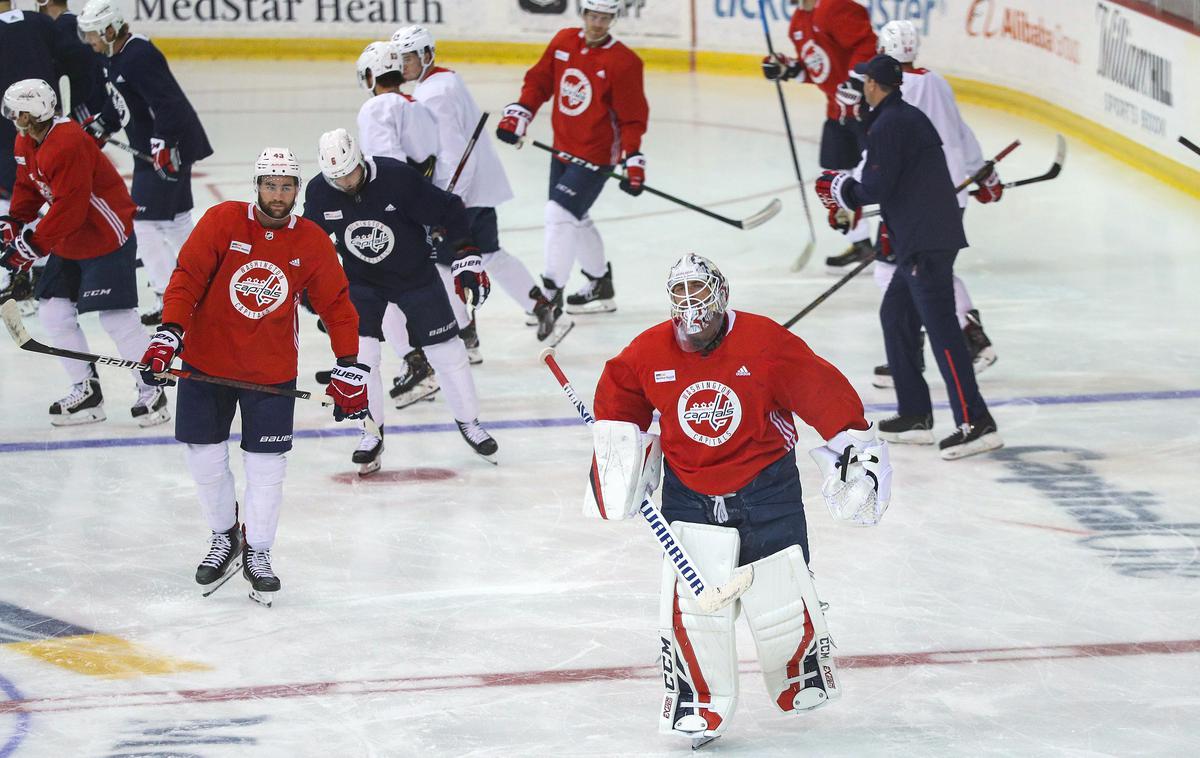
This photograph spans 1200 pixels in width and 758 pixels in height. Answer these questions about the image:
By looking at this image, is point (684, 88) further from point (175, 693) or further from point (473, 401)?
point (175, 693)

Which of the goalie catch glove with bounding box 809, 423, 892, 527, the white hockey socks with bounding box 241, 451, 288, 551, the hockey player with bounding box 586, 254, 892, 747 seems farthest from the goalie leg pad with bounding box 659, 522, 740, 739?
the white hockey socks with bounding box 241, 451, 288, 551

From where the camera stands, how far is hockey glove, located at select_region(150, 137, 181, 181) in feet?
21.1

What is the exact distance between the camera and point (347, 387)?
4324mm

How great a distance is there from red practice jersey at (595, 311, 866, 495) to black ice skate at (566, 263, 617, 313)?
3955mm

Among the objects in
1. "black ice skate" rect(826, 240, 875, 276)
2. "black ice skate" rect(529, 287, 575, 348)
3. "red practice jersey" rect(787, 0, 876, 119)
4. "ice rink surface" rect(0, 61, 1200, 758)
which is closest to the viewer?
"ice rink surface" rect(0, 61, 1200, 758)

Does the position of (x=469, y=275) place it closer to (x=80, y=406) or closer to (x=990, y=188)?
(x=80, y=406)

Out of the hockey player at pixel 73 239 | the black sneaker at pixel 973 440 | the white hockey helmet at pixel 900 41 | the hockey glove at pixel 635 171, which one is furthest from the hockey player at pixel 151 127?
the black sneaker at pixel 973 440

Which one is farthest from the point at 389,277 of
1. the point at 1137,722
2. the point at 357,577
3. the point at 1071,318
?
the point at 1071,318

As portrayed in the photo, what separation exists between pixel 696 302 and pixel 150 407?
3.16 metres

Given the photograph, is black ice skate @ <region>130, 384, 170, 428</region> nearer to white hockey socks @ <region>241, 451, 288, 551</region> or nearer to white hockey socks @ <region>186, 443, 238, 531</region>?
white hockey socks @ <region>186, 443, 238, 531</region>

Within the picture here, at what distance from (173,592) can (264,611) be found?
0.29 metres

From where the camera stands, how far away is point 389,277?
5.23 m

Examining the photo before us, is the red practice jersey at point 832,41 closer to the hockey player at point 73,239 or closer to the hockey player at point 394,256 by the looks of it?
the hockey player at point 394,256

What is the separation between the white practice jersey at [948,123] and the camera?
6.27m
